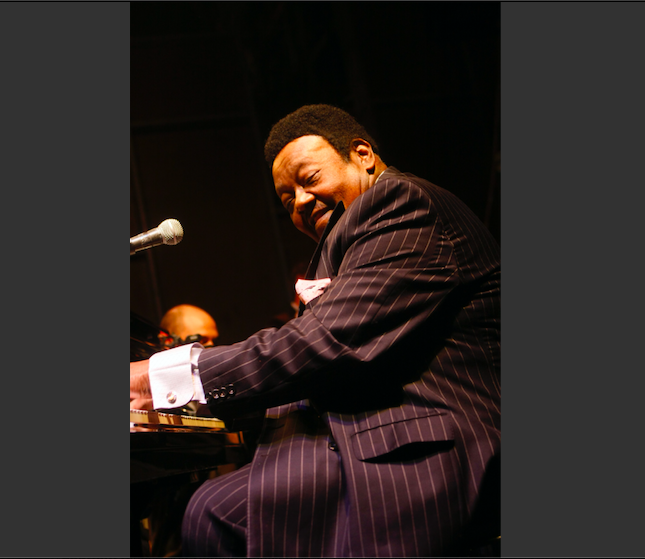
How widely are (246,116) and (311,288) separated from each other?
338 cm

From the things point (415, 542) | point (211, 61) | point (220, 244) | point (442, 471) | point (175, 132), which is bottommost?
point (415, 542)

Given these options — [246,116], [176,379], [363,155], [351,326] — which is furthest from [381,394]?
[246,116]

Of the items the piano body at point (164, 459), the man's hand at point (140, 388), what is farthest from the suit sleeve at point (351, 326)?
the piano body at point (164, 459)

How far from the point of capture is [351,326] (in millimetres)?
1003

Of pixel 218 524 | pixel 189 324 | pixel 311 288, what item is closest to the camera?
pixel 218 524

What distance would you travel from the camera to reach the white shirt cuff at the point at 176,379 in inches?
42.3

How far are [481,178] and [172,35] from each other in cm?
284

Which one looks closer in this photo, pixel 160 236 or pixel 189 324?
pixel 160 236

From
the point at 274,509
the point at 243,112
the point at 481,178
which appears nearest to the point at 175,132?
the point at 243,112

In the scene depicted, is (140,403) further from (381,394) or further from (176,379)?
(381,394)

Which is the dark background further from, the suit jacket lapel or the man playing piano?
the man playing piano

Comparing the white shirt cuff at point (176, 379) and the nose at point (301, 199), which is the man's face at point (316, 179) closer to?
the nose at point (301, 199)

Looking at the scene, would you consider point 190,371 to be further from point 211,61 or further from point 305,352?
point 211,61

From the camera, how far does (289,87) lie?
3654 millimetres
